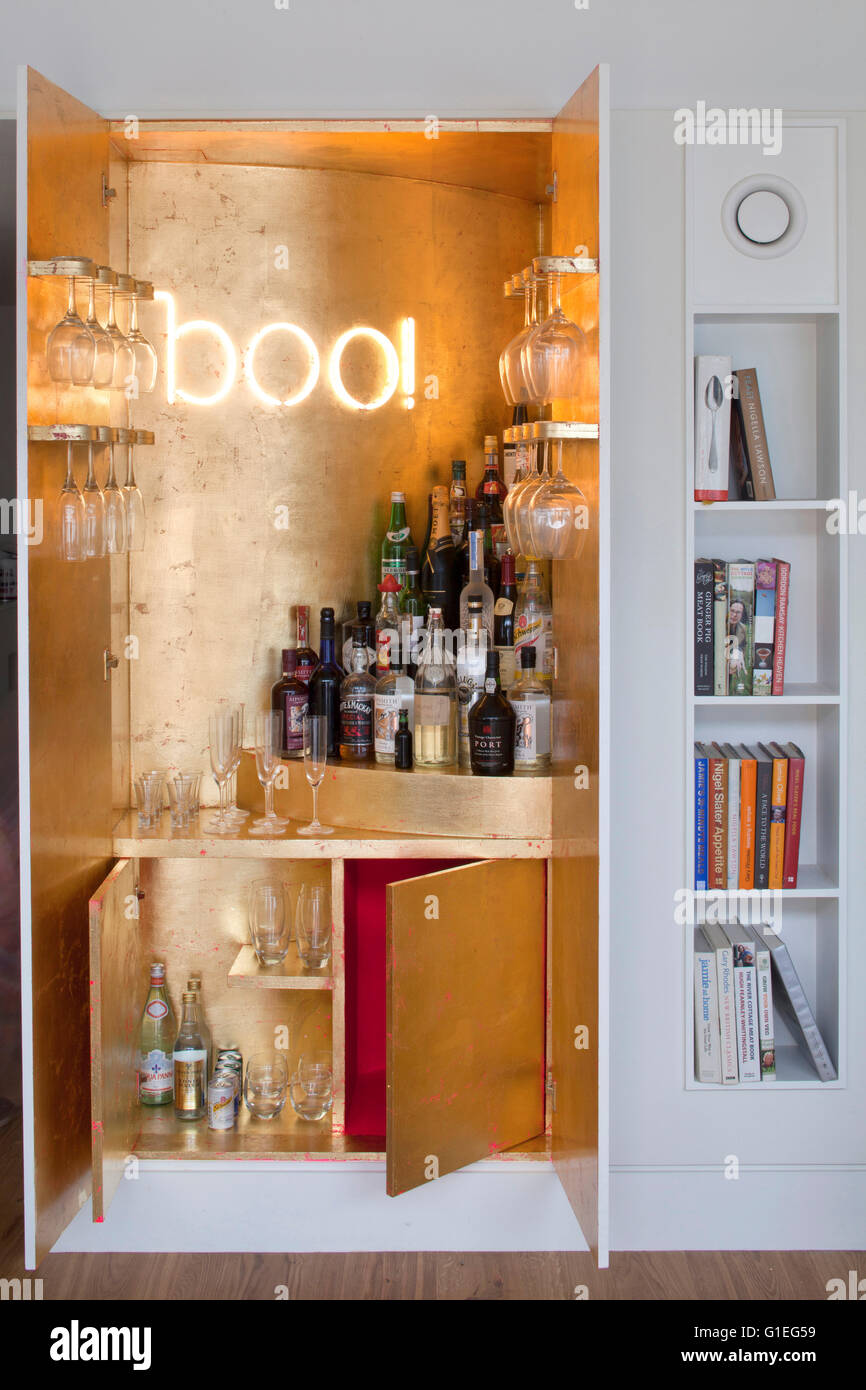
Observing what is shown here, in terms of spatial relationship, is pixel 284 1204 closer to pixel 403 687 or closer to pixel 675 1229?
pixel 675 1229

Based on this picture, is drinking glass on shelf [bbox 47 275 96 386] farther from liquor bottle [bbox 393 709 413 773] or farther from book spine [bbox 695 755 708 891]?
book spine [bbox 695 755 708 891]

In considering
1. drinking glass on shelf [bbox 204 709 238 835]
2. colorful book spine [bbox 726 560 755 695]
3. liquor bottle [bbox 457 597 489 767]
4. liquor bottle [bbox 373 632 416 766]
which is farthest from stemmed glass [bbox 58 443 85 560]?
colorful book spine [bbox 726 560 755 695]

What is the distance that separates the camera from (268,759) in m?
2.48

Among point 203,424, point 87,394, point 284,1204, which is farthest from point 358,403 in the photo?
point 284,1204

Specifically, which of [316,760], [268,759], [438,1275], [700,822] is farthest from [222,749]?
[438,1275]

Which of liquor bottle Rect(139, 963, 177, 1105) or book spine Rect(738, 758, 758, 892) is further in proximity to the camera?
liquor bottle Rect(139, 963, 177, 1105)

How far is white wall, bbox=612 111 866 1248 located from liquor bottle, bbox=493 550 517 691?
0.27m

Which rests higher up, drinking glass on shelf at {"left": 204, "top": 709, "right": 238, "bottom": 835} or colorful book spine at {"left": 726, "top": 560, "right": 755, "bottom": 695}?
colorful book spine at {"left": 726, "top": 560, "right": 755, "bottom": 695}

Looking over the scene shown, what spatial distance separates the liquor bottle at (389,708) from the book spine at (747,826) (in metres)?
0.70

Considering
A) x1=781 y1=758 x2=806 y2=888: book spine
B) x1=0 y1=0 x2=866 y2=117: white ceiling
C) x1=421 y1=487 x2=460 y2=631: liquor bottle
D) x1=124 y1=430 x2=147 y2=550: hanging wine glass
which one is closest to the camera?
A: x1=124 y1=430 x2=147 y2=550: hanging wine glass

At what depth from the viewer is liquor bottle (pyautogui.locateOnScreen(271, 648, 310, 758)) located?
2643 millimetres

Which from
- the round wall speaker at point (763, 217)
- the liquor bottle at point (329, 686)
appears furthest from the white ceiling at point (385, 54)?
the liquor bottle at point (329, 686)

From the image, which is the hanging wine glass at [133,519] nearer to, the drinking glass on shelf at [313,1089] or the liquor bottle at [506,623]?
the liquor bottle at [506,623]

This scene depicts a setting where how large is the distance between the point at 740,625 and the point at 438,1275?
1.42 meters
